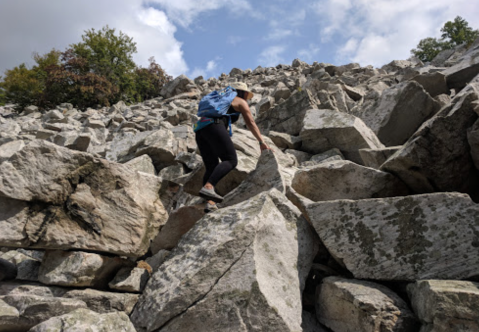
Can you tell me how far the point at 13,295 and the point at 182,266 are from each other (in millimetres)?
2199

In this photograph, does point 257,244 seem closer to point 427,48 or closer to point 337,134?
point 337,134

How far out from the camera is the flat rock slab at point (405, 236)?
139 inches

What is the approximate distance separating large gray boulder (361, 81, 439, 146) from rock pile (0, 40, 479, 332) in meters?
2.63

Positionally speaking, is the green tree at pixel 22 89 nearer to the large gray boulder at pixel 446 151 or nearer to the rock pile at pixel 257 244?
the rock pile at pixel 257 244

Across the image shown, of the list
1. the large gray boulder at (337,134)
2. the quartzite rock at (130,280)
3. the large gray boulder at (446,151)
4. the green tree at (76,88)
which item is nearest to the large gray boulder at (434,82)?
the large gray boulder at (337,134)

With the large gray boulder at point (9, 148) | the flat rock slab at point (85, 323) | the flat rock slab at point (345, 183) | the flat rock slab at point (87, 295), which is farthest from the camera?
the large gray boulder at point (9, 148)

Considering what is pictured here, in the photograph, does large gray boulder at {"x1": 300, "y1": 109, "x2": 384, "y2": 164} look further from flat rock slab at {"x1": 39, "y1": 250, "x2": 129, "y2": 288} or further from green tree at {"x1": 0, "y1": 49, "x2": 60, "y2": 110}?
green tree at {"x1": 0, "y1": 49, "x2": 60, "y2": 110}

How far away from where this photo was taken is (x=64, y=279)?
4.47 metres

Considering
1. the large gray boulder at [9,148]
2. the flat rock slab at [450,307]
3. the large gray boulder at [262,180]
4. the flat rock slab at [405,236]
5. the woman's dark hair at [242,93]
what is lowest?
the flat rock slab at [450,307]

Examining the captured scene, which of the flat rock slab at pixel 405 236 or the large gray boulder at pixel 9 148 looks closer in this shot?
the flat rock slab at pixel 405 236

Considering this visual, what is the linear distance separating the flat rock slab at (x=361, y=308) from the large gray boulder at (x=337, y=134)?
4.55 metres

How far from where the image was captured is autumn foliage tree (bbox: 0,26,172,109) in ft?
94.5

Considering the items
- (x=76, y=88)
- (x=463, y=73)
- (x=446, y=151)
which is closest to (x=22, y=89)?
(x=76, y=88)

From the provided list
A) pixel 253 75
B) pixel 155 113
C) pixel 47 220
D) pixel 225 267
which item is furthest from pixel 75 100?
pixel 225 267
